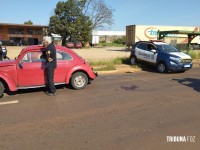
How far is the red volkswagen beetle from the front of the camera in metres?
8.03

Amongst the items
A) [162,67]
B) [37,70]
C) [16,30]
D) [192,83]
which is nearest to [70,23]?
[16,30]

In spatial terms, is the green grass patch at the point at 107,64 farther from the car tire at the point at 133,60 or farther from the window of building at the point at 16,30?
the window of building at the point at 16,30

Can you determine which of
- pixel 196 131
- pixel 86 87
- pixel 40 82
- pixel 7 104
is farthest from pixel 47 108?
pixel 196 131

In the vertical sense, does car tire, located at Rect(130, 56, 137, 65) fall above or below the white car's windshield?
below

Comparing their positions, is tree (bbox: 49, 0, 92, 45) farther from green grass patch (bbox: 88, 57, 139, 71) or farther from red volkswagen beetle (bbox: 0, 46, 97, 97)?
red volkswagen beetle (bbox: 0, 46, 97, 97)

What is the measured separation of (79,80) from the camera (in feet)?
29.8

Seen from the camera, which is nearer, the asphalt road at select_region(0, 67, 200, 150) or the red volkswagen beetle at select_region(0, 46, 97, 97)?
the asphalt road at select_region(0, 67, 200, 150)

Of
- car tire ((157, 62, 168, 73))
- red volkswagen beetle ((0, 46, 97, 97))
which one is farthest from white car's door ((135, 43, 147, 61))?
red volkswagen beetle ((0, 46, 97, 97))

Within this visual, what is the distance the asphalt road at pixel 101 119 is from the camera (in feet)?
15.1

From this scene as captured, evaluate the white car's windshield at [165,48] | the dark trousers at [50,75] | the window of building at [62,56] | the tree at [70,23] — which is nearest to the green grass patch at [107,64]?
the white car's windshield at [165,48]

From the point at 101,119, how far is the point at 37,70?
337cm

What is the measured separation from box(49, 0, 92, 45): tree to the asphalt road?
49.9 meters

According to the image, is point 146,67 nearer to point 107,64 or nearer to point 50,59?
point 107,64

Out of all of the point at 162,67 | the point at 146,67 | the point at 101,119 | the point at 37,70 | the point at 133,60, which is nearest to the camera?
the point at 101,119
